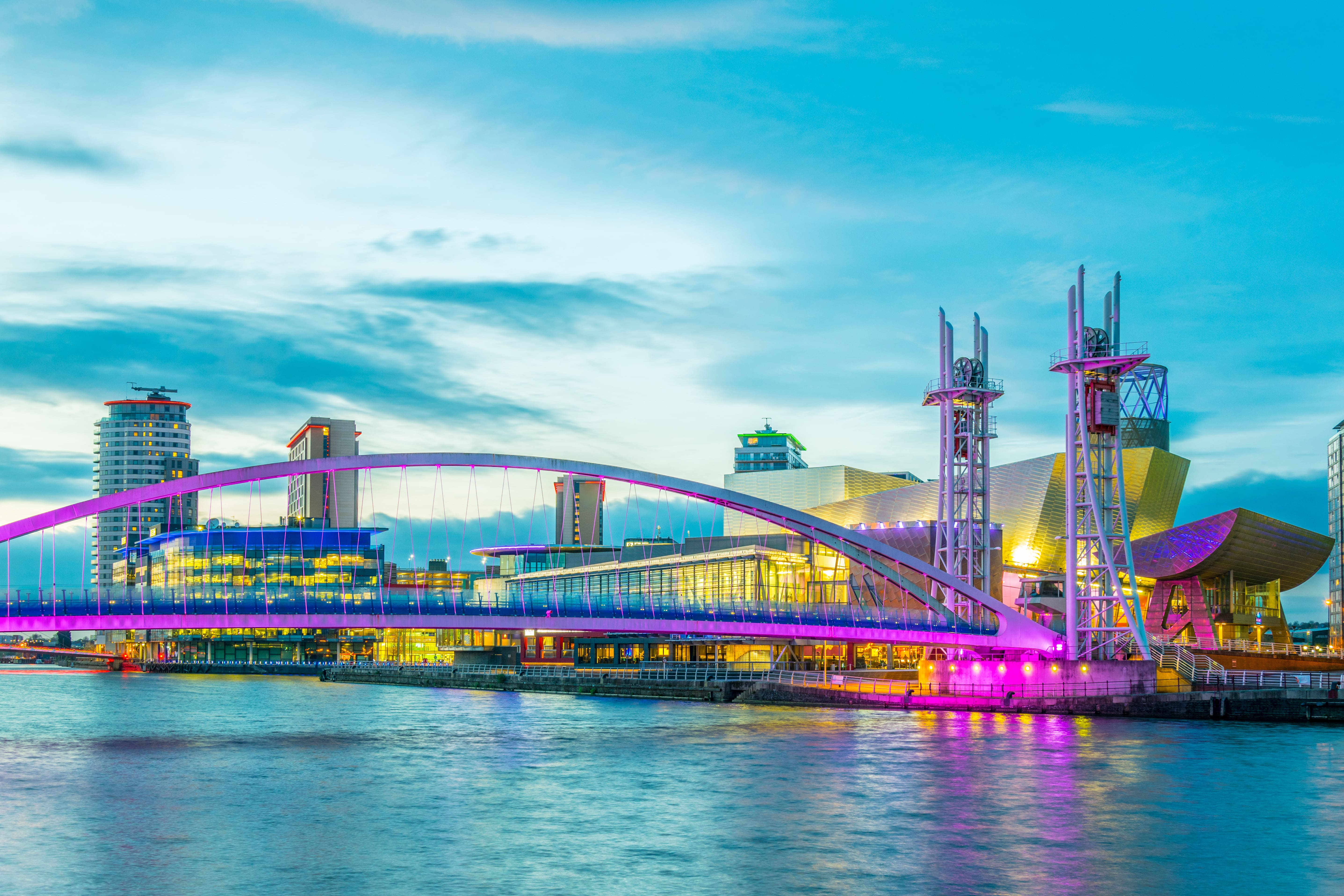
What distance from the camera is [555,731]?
59.1 metres

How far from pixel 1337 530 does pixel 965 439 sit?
11036 cm

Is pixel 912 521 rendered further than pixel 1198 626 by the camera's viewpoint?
Yes

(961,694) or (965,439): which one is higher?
(965,439)

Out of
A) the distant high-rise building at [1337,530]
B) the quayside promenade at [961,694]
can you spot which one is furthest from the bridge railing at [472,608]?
the distant high-rise building at [1337,530]

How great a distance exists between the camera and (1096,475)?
64625mm

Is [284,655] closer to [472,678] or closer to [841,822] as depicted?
[472,678]

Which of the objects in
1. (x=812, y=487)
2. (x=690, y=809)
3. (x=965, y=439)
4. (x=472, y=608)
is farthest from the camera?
(x=812, y=487)

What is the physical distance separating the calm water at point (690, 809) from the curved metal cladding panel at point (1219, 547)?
41723 millimetres

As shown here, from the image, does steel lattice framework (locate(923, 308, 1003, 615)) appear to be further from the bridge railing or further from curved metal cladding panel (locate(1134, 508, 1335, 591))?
curved metal cladding panel (locate(1134, 508, 1335, 591))

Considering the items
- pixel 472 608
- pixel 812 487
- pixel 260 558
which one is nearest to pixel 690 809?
pixel 472 608

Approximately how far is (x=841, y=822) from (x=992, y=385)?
49.6 meters

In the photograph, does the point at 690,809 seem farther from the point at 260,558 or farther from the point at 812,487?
the point at 260,558

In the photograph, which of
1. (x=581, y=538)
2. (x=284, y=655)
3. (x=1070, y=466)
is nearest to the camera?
(x=1070, y=466)

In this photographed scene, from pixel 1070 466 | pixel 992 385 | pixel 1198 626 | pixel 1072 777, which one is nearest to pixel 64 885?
pixel 1072 777
